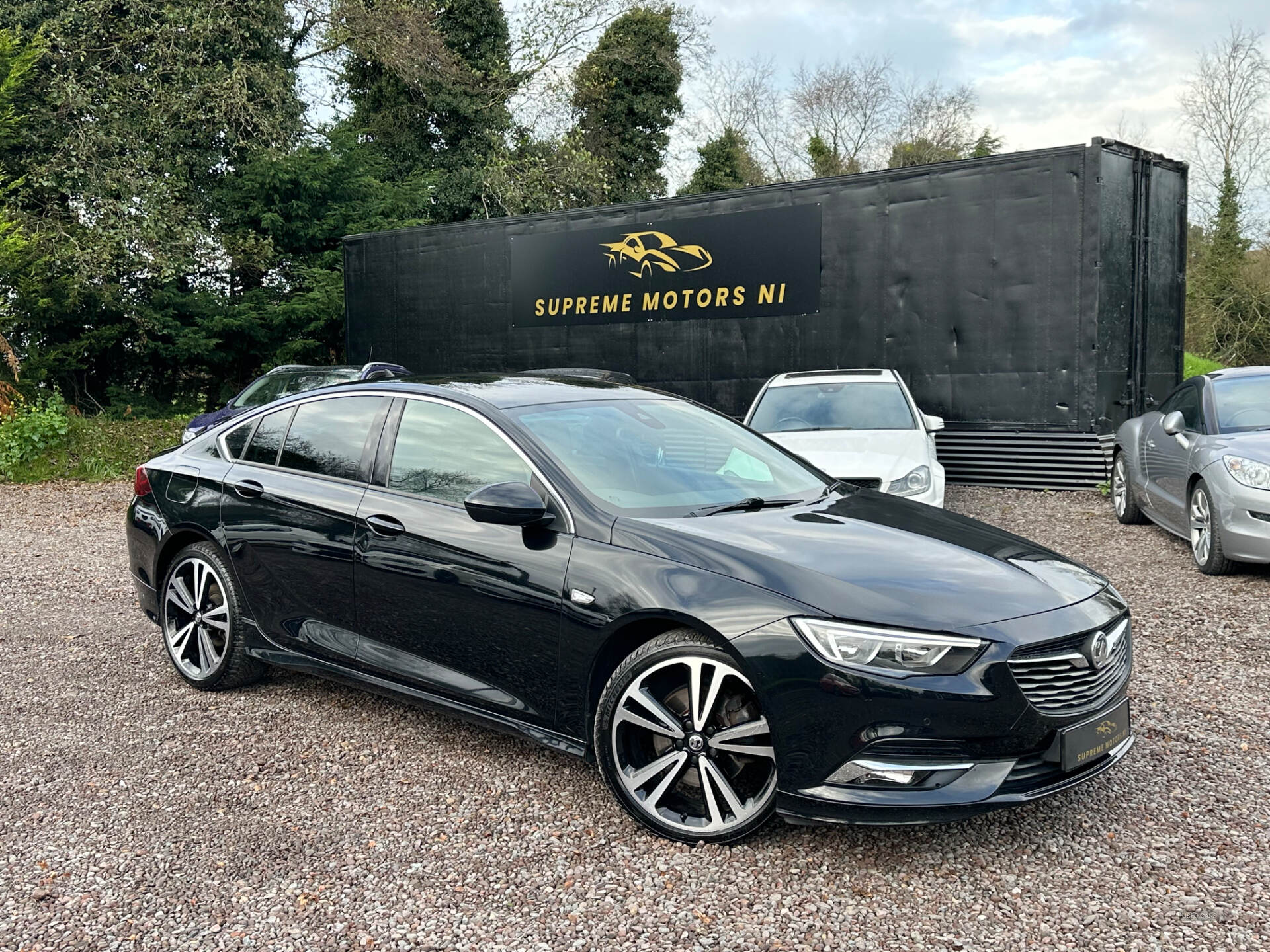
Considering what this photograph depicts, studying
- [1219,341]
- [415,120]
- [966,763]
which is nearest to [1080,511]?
[966,763]

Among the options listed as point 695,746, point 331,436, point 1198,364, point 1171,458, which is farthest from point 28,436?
point 1198,364

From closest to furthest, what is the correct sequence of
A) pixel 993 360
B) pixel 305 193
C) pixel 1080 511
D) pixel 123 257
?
pixel 1080 511, pixel 993 360, pixel 123 257, pixel 305 193

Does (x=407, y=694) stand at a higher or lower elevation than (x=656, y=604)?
lower

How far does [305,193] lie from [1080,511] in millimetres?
16858

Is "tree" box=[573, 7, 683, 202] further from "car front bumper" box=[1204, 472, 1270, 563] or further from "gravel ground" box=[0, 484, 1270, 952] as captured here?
"gravel ground" box=[0, 484, 1270, 952]

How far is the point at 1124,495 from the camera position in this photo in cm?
894

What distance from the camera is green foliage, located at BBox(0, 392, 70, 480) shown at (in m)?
14.3

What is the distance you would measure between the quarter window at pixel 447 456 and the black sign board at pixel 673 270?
7.86 metres

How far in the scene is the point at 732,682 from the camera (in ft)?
10.4

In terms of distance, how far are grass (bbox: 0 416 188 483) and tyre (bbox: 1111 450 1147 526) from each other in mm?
11694

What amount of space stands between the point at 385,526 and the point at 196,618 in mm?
1473

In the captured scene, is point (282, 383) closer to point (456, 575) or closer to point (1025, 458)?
point (1025, 458)

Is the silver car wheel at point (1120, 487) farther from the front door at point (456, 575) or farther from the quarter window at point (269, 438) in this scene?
the quarter window at point (269, 438)

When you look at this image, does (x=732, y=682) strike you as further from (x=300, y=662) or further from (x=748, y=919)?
(x=300, y=662)
